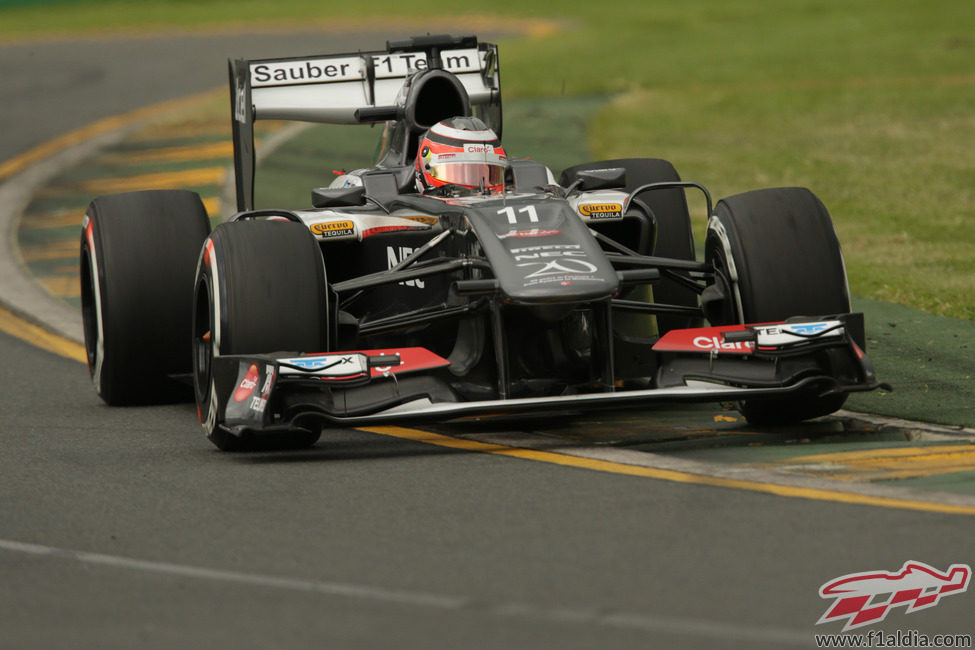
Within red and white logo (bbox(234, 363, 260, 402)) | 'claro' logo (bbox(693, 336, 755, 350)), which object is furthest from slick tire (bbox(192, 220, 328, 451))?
'claro' logo (bbox(693, 336, 755, 350))

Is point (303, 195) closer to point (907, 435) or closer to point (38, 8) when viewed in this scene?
point (907, 435)

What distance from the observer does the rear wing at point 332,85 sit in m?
9.54

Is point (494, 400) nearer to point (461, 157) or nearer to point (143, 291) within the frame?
point (461, 157)

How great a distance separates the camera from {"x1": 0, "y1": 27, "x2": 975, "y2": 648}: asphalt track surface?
15.4 feet

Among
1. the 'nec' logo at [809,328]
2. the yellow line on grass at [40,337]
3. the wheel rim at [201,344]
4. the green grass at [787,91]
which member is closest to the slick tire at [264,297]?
the wheel rim at [201,344]

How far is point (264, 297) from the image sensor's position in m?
7.11

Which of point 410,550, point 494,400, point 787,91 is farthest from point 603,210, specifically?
point 787,91

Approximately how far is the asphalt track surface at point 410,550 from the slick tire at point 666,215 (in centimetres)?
190

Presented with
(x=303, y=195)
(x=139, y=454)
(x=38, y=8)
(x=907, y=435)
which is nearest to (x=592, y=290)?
(x=907, y=435)

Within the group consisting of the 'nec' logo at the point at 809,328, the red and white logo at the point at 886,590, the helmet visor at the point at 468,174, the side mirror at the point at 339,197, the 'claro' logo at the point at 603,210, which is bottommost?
the red and white logo at the point at 886,590

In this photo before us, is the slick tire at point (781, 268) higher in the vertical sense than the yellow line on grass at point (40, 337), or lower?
higher

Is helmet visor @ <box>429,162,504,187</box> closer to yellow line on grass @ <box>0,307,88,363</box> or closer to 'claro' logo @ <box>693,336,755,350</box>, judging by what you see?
'claro' logo @ <box>693,336,755,350</box>

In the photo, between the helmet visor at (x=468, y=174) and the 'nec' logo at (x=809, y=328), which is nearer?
the 'nec' logo at (x=809, y=328)

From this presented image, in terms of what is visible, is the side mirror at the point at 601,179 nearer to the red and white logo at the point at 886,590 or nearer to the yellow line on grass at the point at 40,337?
the yellow line on grass at the point at 40,337
